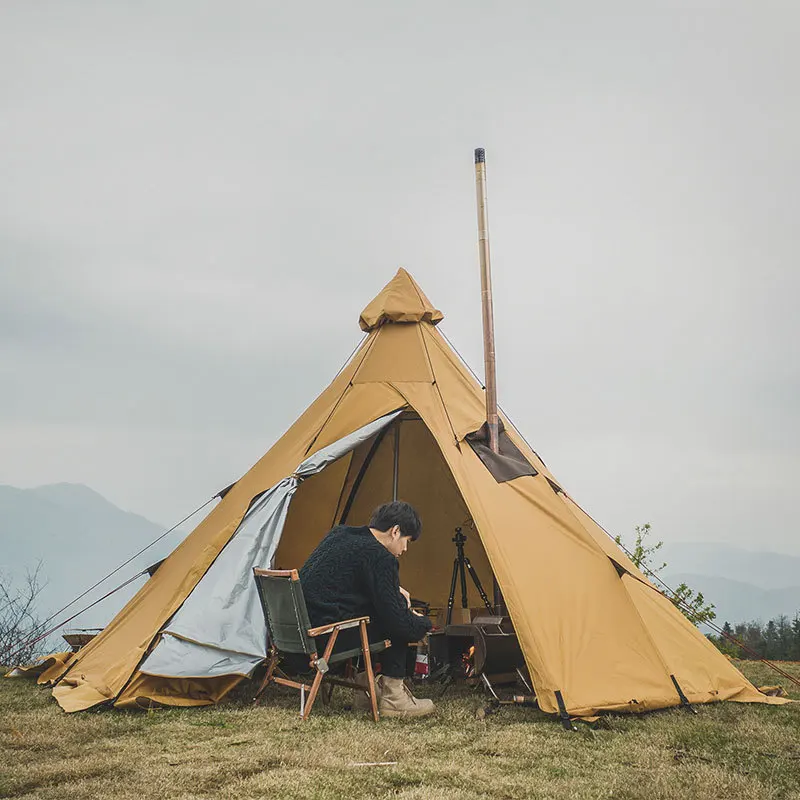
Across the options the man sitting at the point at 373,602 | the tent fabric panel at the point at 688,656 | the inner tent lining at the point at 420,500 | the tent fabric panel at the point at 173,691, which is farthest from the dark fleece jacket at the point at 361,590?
the inner tent lining at the point at 420,500

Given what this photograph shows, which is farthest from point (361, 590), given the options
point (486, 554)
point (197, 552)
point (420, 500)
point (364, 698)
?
point (420, 500)

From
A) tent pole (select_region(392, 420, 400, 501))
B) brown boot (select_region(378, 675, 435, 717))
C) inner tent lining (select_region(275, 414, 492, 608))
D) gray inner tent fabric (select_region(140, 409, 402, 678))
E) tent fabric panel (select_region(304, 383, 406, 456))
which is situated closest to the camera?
brown boot (select_region(378, 675, 435, 717))

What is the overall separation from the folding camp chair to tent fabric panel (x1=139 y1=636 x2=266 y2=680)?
1.02 ft

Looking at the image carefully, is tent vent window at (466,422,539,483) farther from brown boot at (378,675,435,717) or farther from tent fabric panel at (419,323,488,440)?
brown boot at (378,675,435,717)

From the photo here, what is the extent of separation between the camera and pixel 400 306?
6121 millimetres

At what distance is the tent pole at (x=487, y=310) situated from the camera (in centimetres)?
539

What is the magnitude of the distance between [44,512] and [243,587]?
206 feet

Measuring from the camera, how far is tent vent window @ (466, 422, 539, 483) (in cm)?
514

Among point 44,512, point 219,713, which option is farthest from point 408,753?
point 44,512

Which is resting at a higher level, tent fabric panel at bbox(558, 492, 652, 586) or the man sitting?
tent fabric panel at bbox(558, 492, 652, 586)

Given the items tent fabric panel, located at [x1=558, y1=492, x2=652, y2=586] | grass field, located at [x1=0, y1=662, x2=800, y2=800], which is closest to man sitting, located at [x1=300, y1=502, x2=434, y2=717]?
grass field, located at [x1=0, y1=662, x2=800, y2=800]

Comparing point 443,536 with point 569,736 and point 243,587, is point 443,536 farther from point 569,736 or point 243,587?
point 569,736

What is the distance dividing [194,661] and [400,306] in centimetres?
282

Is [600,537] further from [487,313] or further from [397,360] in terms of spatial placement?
[397,360]
